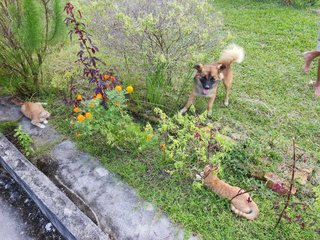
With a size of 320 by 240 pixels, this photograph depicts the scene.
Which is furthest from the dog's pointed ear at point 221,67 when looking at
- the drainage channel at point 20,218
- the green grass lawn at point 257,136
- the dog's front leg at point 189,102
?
the drainage channel at point 20,218

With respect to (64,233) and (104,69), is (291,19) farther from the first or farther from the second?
(64,233)

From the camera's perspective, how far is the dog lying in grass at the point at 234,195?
8.05 feet

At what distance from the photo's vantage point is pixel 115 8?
3285 mm

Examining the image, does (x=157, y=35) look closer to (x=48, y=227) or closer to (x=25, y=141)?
(x=25, y=141)

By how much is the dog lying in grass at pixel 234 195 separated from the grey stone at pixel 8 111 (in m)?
2.36

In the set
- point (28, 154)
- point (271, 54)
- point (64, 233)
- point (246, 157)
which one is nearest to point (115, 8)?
point (28, 154)

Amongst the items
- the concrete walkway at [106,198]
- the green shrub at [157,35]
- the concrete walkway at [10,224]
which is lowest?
the concrete walkway at [10,224]

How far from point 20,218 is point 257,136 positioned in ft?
8.38

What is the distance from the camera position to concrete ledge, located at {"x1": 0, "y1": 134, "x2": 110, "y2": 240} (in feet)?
7.46

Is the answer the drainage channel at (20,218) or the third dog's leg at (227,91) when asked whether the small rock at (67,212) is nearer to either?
the drainage channel at (20,218)

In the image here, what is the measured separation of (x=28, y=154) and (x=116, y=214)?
1.21m

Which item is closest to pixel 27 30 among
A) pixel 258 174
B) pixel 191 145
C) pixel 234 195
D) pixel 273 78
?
pixel 191 145

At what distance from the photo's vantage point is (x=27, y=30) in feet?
10.2

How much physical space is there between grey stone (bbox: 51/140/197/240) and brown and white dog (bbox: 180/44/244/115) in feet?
4.34
